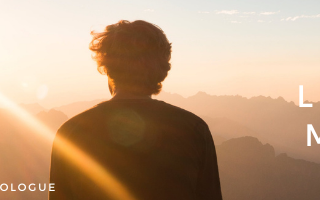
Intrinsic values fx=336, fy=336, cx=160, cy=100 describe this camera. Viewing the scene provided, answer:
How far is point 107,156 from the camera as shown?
2619 millimetres

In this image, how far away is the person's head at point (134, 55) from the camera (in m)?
2.86

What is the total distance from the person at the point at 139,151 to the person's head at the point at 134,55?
9cm

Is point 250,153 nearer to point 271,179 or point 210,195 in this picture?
point 271,179

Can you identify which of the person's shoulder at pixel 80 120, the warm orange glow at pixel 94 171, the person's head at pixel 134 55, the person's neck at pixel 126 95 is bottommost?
the warm orange glow at pixel 94 171

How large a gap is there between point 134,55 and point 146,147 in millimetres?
819

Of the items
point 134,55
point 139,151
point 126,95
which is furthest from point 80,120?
point 134,55

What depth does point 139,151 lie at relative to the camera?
102 inches

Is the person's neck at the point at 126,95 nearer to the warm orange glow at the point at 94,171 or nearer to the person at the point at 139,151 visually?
the person at the point at 139,151

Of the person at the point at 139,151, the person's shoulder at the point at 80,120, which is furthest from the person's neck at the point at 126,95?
the person's shoulder at the point at 80,120

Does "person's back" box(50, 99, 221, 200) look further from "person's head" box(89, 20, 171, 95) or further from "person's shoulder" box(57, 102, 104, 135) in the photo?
"person's head" box(89, 20, 171, 95)

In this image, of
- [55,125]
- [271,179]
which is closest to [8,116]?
[55,125]

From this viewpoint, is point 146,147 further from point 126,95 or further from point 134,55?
point 134,55

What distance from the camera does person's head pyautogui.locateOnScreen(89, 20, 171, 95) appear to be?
2.86 metres

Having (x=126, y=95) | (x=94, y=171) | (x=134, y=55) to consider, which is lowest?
(x=94, y=171)
